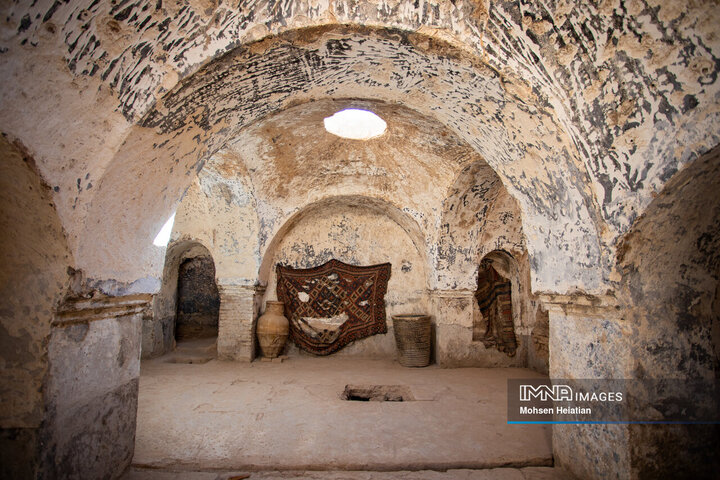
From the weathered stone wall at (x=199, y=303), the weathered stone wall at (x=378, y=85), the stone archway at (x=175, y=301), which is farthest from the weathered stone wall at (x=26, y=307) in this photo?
the weathered stone wall at (x=199, y=303)

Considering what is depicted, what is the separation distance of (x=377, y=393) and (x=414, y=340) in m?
1.84

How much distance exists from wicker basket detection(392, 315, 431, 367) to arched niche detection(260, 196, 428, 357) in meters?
0.91

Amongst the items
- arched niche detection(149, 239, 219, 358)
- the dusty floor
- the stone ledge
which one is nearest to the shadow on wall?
the dusty floor

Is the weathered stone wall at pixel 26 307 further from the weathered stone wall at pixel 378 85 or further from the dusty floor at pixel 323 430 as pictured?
the dusty floor at pixel 323 430

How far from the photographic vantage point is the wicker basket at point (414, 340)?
6.98 metres

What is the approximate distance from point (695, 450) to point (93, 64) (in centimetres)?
415

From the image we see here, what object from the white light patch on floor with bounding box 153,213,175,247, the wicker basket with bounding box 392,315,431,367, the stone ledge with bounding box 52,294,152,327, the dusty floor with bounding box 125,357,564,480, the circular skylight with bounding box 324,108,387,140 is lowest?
the dusty floor with bounding box 125,357,564,480

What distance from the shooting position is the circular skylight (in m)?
5.93

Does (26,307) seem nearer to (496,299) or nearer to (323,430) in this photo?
(323,430)

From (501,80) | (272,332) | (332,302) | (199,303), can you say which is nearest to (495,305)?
(332,302)

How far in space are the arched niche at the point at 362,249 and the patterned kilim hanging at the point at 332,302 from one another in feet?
0.52

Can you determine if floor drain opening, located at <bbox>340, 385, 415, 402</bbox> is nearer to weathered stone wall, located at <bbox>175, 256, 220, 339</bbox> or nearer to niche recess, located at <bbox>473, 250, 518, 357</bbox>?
niche recess, located at <bbox>473, 250, 518, 357</bbox>

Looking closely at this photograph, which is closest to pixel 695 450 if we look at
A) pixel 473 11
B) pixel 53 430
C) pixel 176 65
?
pixel 473 11

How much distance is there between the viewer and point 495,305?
7.61m
